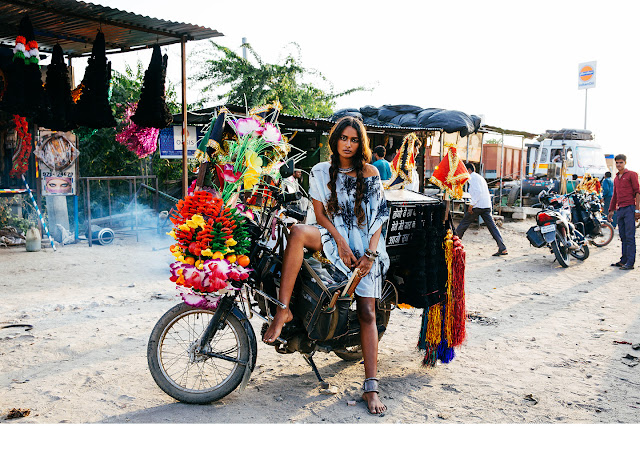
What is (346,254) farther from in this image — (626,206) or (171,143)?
(626,206)

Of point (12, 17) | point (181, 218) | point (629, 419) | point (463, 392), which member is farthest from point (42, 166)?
point (629, 419)

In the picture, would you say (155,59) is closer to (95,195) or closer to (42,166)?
(42,166)

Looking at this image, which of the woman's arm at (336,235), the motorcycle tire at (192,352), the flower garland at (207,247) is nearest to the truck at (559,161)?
the woman's arm at (336,235)

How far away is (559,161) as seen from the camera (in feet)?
62.4

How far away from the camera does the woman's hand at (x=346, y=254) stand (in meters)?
3.28

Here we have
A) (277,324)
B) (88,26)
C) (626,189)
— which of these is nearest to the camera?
(277,324)

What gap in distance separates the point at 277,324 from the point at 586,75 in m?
18.1

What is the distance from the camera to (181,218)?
3031 millimetres

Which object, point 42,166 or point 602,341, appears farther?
point 42,166

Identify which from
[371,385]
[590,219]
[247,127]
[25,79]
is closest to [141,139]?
[25,79]

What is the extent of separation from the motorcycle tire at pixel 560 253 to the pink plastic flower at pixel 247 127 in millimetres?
6962

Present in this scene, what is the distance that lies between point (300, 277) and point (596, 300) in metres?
4.78

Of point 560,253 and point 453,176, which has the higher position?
point 453,176

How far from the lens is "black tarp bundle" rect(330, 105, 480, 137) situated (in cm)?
1294
